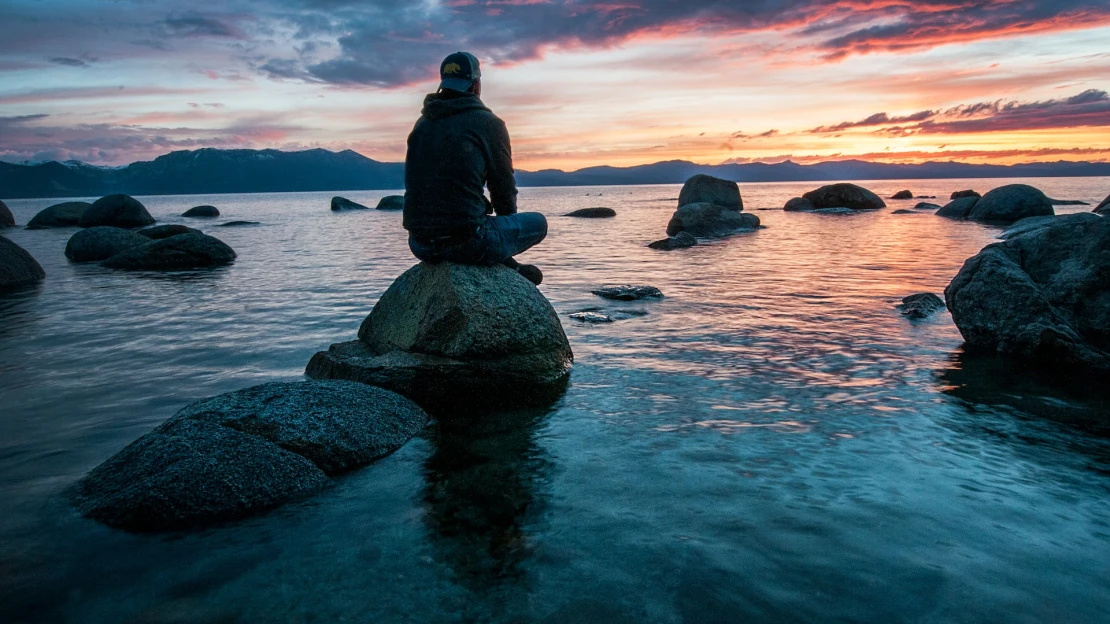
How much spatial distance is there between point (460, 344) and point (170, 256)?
607 inches

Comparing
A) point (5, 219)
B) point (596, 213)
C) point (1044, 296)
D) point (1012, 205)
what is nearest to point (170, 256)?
point (1044, 296)

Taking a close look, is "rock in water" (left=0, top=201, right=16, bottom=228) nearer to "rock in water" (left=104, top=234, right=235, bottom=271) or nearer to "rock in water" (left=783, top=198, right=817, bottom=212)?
"rock in water" (left=104, top=234, right=235, bottom=271)

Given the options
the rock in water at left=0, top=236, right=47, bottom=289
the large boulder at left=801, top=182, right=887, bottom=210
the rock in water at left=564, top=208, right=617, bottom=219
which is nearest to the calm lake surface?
the rock in water at left=0, top=236, right=47, bottom=289

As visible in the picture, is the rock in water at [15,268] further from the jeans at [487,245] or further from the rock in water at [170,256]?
the jeans at [487,245]

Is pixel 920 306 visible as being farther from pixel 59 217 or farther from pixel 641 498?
pixel 59 217

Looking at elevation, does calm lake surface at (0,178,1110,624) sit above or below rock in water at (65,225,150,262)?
below

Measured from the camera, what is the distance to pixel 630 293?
12312 millimetres

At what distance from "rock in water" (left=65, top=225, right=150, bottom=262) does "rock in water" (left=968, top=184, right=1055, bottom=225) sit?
37.4m

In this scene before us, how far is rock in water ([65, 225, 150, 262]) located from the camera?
67.2 ft

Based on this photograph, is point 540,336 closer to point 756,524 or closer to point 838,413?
point 838,413

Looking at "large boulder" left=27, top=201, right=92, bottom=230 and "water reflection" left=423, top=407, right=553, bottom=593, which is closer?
"water reflection" left=423, top=407, right=553, bottom=593

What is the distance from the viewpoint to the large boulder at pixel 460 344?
6.43 metres

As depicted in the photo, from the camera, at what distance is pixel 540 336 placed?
7023mm

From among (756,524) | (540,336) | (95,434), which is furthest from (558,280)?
(756,524)
